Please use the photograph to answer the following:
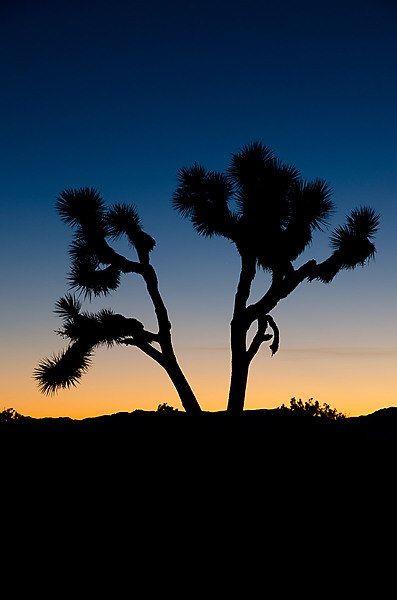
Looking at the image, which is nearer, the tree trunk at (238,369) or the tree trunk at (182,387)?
the tree trunk at (238,369)

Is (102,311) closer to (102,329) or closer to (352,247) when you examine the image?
(102,329)

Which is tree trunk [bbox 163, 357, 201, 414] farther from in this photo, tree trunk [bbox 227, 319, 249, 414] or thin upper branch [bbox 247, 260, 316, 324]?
thin upper branch [bbox 247, 260, 316, 324]

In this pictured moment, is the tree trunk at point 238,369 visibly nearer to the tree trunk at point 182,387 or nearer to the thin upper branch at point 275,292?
the thin upper branch at point 275,292

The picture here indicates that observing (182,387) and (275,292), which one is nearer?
(275,292)

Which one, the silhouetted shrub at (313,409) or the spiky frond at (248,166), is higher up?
the spiky frond at (248,166)

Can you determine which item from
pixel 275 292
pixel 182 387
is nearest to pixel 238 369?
pixel 182 387

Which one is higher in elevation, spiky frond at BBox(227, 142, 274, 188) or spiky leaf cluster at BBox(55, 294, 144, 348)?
spiky frond at BBox(227, 142, 274, 188)

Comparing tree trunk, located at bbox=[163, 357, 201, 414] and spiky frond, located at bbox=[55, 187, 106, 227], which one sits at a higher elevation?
spiky frond, located at bbox=[55, 187, 106, 227]

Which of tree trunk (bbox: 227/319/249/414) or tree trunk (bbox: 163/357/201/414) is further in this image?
tree trunk (bbox: 163/357/201/414)

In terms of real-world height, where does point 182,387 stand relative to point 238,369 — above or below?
below

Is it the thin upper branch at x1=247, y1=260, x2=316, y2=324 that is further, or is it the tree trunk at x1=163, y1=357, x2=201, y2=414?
the tree trunk at x1=163, y1=357, x2=201, y2=414

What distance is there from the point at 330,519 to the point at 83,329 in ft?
25.3

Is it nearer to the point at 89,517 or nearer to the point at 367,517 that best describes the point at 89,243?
the point at 89,517

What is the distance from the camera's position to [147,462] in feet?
29.8
